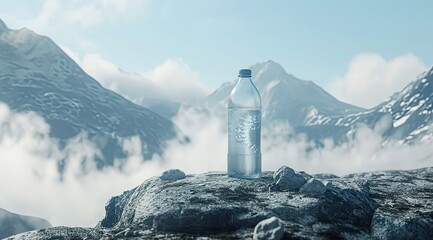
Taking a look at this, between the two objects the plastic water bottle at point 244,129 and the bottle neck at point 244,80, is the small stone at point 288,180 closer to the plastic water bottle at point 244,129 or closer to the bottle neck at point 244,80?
the plastic water bottle at point 244,129

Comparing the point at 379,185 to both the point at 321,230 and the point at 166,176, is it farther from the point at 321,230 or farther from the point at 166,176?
the point at 166,176

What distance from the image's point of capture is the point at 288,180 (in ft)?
60.3

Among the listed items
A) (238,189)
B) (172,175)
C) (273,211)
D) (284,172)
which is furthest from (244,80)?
(273,211)

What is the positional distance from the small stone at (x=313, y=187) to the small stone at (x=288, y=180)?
415mm

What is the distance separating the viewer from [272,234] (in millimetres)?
12969

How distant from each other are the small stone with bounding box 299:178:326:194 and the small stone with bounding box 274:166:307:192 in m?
0.41

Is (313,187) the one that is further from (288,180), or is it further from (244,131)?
(244,131)

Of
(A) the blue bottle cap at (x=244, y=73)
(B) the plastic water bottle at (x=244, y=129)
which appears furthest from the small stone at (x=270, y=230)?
(A) the blue bottle cap at (x=244, y=73)

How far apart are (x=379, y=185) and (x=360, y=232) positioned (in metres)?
7.13

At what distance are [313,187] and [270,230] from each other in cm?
501

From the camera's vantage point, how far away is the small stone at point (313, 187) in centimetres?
1750

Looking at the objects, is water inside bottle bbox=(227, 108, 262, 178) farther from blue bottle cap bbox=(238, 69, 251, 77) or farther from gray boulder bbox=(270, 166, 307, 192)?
gray boulder bbox=(270, 166, 307, 192)

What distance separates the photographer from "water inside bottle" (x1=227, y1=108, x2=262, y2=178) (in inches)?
791

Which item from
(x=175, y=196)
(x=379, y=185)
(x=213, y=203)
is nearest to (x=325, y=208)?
(x=213, y=203)
